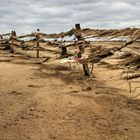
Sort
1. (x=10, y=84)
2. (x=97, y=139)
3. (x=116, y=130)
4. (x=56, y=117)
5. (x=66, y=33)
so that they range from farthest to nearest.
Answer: (x=66, y=33) → (x=10, y=84) → (x=56, y=117) → (x=116, y=130) → (x=97, y=139)

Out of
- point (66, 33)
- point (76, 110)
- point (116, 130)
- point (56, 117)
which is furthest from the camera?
point (66, 33)

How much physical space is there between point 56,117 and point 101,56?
4.54m

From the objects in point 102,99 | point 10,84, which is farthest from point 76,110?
point 10,84

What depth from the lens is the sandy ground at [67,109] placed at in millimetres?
8367

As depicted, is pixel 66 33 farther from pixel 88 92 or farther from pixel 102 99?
pixel 102 99

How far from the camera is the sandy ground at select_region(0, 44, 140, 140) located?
8.37 meters

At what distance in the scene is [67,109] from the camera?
10438 millimetres

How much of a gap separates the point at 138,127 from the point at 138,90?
476 centimetres

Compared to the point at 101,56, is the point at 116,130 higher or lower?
lower

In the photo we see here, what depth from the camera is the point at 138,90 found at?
1356 cm

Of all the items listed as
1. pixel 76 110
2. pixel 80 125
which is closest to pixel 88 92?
pixel 76 110

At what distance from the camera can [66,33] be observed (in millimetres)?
18750

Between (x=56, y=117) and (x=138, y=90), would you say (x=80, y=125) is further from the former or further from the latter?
(x=138, y=90)

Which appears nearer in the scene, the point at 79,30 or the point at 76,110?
the point at 76,110
